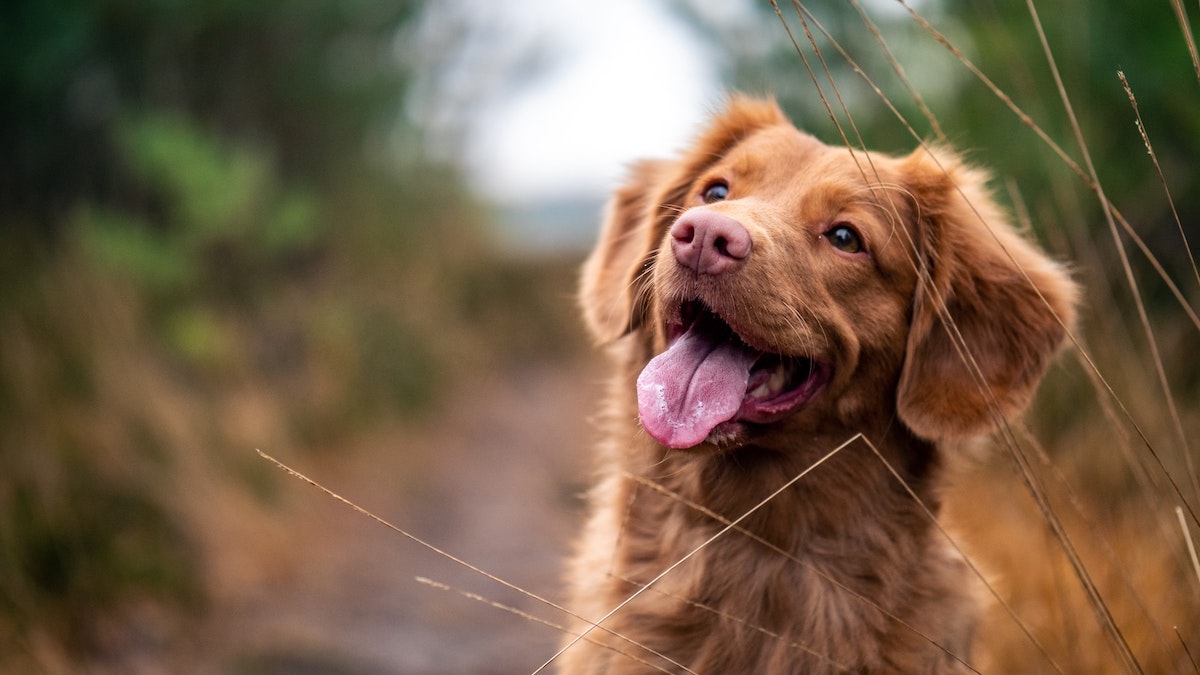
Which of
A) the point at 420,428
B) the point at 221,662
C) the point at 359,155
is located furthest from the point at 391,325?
the point at 221,662

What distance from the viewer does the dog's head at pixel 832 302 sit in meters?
2.15

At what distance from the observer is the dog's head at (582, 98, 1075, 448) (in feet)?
7.05

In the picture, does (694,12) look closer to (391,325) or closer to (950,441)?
(391,325)

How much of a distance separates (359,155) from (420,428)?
2.21 m

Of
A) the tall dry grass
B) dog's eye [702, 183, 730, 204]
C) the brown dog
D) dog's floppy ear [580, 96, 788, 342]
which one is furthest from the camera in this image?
dog's floppy ear [580, 96, 788, 342]

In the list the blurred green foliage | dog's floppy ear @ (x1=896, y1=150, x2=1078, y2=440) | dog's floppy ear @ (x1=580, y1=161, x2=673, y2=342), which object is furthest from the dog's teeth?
the blurred green foliage

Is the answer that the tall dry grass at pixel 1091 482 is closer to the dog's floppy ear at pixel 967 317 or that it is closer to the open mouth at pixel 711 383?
the dog's floppy ear at pixel 967 317

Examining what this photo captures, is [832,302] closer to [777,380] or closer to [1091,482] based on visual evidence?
[777,380]

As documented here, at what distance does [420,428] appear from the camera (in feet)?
23.1

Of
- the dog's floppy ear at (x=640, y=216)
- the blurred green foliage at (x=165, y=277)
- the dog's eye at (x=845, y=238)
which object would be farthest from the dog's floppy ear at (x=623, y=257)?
the blurred green foliage at (x=165, y=277)

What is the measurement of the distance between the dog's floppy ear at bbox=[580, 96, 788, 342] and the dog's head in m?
0.03

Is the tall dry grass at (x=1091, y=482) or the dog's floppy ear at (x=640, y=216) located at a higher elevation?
the dog's floppy ear at (x=640, y=216)

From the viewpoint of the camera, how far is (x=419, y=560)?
204 inches

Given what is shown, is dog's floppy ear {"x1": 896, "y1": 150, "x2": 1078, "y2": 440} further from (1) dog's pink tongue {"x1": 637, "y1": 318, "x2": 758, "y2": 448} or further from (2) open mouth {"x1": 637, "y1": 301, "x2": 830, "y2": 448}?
(1) dog's pink tongue {"x1": 637, "y1": 318, "x2": 758, "y2": 448}
